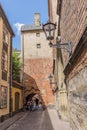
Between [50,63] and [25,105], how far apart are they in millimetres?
6901

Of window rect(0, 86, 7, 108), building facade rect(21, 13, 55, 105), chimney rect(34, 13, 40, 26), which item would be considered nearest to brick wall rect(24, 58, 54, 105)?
building facade rect(21, 13, 55, 105)

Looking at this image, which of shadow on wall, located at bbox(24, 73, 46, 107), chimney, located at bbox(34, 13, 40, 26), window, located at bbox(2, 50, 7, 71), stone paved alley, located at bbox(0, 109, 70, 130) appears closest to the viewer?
stone paved alley, located at bbox(0, 109, 70, 130)

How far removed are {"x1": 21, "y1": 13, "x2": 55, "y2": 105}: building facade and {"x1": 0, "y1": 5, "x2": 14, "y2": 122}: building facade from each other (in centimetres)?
1244

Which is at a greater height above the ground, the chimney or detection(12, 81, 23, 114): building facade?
the chimney

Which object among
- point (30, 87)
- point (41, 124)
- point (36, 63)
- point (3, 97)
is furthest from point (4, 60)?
point (36, 63)

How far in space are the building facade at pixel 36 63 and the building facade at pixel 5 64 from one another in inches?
490

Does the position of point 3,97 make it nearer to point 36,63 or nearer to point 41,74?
point 41,74

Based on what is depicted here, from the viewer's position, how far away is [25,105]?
33.4 meters

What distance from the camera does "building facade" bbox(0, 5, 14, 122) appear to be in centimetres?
1948

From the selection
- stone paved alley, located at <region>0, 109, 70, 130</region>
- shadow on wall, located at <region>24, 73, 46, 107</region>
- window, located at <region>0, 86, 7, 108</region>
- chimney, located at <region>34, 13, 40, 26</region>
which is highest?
chimney, located at <region>34, 13, 40, 26</region>

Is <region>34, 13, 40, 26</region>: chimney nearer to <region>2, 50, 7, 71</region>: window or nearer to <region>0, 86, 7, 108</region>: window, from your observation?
<region>2, 50, 7, 71</region>: window

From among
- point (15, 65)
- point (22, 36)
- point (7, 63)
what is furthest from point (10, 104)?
point (22, 36)

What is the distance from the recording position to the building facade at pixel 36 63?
114ft

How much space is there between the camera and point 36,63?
3597cm
